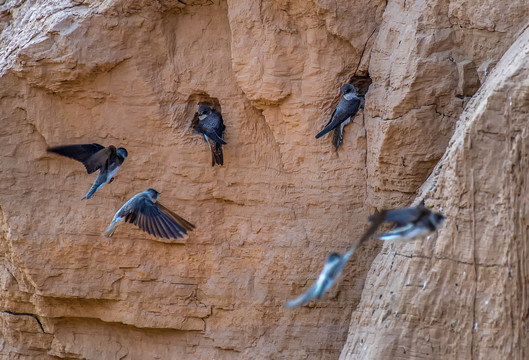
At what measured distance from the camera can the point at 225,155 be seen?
19.1 ft

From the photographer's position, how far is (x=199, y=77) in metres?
5.87

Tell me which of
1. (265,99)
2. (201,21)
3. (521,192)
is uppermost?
(201,21)

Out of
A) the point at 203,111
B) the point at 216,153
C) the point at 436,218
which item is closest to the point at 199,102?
the point at 203,111

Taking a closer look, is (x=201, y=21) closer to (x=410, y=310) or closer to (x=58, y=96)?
(x=58, y=96)

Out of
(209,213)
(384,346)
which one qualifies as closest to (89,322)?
(209,213)

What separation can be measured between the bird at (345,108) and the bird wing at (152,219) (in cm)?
117

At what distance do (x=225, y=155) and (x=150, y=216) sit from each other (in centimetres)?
78

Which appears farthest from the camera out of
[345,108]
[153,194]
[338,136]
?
[153,194]

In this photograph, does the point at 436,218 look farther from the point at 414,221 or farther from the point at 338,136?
the point at 338,136

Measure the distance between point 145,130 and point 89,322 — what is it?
5.31ft

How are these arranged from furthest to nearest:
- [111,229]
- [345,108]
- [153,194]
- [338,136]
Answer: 1. [111,229]
2. [153,194]
3. [338,136]
4. [345,108]

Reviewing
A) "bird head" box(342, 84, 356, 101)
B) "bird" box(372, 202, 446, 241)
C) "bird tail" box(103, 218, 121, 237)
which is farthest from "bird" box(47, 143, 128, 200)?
"bird" box(372, 202, 446, 241)

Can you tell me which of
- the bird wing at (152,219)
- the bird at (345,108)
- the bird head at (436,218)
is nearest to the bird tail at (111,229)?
the bird wing at (152,219)

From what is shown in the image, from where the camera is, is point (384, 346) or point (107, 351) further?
point (107, 351)
